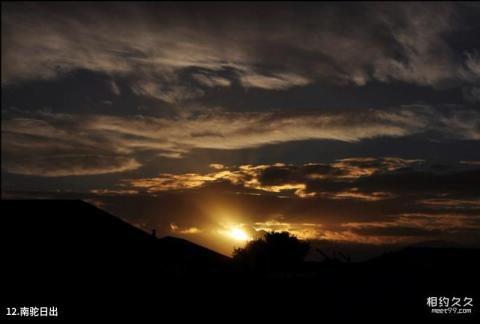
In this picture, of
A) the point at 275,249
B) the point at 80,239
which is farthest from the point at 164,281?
the point at 275,249

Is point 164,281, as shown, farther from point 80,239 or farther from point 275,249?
point 275,249

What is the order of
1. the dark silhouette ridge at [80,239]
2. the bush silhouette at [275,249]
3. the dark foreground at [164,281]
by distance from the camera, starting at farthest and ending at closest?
the bush silhouette at [275,249]
the dark silhouette ridge at [80,239]
the dark foreground at [164,281]

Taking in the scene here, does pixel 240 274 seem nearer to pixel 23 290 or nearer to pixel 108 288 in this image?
pixel 108 288

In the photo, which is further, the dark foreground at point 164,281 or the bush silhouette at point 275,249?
the bush silhouette at point 275,249

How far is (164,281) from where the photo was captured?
3284 centimetres

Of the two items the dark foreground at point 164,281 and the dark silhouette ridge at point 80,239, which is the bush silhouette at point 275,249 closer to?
the dark foreground at point 164,281

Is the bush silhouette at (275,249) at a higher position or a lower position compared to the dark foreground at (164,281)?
higher

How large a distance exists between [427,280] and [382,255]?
12.4 feet

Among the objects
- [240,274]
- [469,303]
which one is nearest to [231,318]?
[240,274]

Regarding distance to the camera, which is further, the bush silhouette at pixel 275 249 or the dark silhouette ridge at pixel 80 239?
the bush silhouette at pixel 275 249

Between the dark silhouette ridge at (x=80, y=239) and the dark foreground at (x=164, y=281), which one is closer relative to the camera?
the dark foreground at (x=164, y=281)

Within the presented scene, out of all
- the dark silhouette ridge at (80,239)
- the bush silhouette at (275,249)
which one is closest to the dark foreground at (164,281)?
the dark silhouette ridge at (80,239)

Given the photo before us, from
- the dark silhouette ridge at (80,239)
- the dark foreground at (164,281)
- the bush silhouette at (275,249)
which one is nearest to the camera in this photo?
the dark foreground at (164,281)

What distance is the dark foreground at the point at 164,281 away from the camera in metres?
28.6
